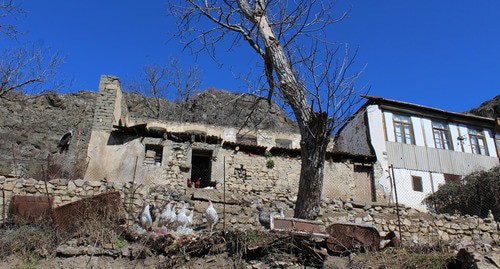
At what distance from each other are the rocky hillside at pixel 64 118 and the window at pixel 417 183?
23.9 feet

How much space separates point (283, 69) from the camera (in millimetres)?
8805

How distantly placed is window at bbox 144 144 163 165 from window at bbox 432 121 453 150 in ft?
40.2

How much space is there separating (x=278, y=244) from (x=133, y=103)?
2630 cm

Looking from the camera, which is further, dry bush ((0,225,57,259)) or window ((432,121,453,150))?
window ((432,121,453,150))

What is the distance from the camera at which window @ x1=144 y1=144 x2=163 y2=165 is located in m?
16.6

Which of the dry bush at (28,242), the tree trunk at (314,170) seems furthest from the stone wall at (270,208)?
the tree trunk at (314,170)

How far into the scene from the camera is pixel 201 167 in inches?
711

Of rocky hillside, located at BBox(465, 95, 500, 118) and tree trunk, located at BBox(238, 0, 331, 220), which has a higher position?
rocky hillside, located at BBox(465, 95, 500, 118)

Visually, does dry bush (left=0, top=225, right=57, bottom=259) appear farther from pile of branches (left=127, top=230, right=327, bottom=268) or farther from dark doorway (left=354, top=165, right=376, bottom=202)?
dark doorway (left=354, top=165, right=376, bottom=202)

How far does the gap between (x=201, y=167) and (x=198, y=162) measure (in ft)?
0.88

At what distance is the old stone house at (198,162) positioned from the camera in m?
16.4

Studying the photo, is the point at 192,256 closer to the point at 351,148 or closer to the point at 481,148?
the point at 351,148

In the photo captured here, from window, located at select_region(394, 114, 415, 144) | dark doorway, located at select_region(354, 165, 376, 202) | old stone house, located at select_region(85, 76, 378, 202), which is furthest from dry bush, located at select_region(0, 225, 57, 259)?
window, located at select_region(394, 114, 415, 144)

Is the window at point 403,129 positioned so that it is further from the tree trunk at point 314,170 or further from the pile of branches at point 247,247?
the pile of branches at point 247,247
